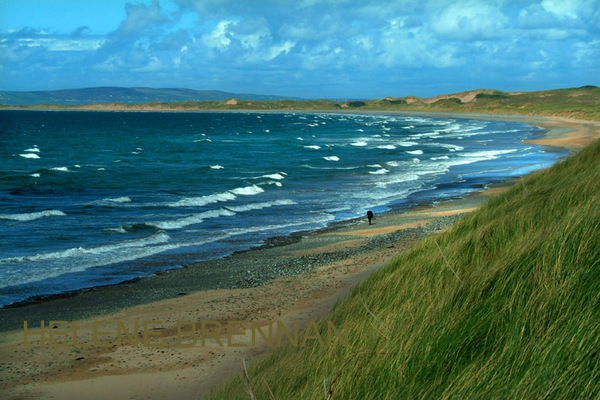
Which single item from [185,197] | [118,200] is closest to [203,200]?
[185,197]

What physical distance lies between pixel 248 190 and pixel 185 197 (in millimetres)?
3650

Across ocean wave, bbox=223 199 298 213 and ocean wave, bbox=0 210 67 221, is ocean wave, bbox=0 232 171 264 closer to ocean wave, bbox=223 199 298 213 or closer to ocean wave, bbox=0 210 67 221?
ocean wave, bbox=223 199 298 213

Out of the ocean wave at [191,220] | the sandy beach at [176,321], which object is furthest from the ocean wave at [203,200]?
the sandy beach at [176,321]

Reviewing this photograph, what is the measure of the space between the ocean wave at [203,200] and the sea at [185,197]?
0.06m

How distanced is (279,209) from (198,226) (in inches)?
188

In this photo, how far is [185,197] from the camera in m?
28.3

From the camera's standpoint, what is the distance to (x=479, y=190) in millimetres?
26859

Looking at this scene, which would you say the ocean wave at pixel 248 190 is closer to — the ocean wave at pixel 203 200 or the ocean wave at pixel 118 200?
the ocean wave at pixel 203 200

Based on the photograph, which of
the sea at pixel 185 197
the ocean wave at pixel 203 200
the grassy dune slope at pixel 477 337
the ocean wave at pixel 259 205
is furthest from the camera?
the ocean wave at pixel 203 200

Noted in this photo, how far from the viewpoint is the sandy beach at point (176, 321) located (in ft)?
23.8

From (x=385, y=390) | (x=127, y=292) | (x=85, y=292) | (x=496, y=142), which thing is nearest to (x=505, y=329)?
(x=385, y=390)

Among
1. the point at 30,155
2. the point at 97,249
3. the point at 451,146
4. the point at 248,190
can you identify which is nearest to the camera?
the point at 97,249

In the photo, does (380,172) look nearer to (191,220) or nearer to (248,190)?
(248,190)

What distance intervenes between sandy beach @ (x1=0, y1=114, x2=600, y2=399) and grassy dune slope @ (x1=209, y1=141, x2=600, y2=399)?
1719 millimetres
